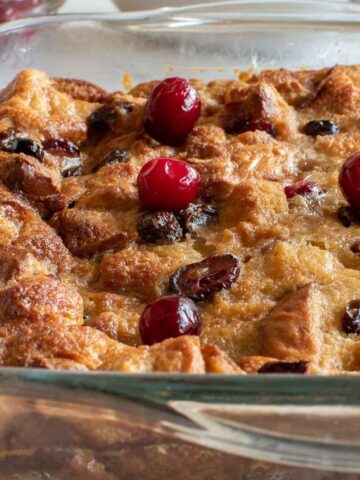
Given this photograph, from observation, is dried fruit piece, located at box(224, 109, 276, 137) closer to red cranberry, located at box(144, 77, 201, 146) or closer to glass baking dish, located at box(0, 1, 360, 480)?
red cranberry, located at box(144, 77, 201, 146)

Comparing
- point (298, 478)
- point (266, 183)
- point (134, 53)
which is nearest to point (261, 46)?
point (134, 53)

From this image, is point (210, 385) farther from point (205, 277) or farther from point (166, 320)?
point (205, 277)

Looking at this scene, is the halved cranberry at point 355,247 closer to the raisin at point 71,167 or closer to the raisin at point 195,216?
the raisin at point 195,216

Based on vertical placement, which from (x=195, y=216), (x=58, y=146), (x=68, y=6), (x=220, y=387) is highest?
(x=220, y=387)

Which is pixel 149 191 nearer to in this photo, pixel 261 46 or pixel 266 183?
pixel 266 183

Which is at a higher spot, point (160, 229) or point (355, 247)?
point (160, 229)

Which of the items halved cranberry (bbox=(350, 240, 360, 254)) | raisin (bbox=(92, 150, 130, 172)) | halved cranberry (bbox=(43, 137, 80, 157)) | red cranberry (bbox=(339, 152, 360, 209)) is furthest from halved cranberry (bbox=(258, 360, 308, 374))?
halved cranberry (bbox=(43, 137, 80, 157))

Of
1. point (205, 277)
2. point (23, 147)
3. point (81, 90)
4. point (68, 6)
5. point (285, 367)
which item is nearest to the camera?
point (285, 367)

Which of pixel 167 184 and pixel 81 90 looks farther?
pixel 81 90

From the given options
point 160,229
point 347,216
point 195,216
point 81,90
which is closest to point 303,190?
point 347,216
